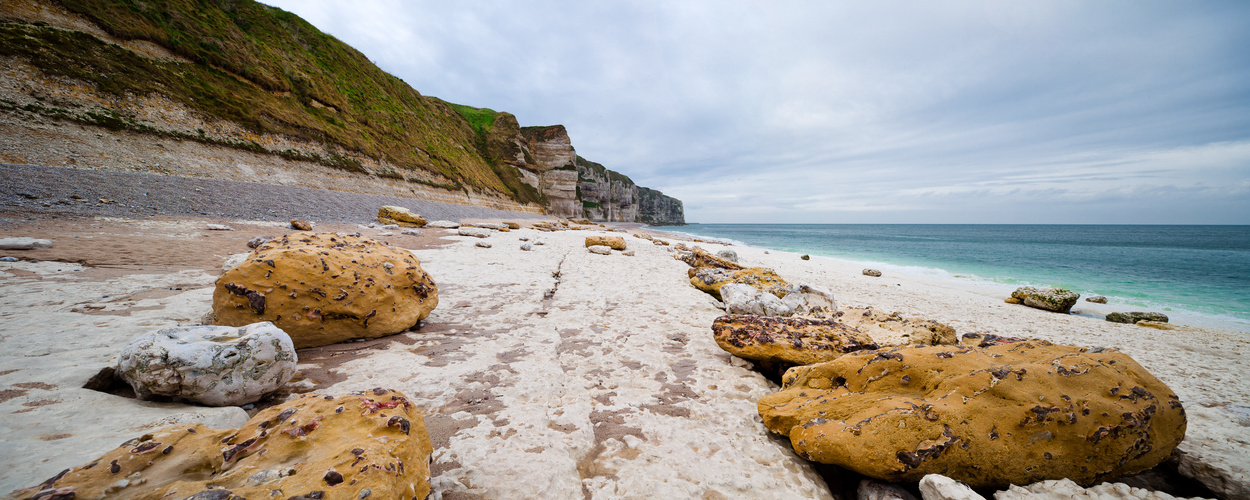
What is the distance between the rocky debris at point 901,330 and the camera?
14.3 ft

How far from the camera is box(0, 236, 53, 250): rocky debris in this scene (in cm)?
540

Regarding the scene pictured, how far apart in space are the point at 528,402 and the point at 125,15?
31.5 metres

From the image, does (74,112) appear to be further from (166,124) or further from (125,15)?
(125,15)

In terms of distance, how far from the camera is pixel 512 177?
51125 millimetres

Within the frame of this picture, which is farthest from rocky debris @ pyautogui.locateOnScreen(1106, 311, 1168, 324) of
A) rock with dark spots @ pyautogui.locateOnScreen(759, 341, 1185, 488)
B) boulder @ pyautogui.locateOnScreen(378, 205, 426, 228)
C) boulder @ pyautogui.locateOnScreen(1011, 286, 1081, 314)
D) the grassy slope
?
the grassy slope

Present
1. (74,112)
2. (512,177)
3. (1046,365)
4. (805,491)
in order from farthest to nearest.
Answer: (512,177) → (74,112) → (1046,365) → (805,491)

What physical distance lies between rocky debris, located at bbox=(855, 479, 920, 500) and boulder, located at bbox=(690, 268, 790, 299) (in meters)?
4.69

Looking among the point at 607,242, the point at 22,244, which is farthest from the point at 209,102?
the point at 607,242

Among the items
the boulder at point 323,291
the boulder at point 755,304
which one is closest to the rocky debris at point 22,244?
the boulder at point 323,291

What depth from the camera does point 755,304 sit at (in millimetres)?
5750

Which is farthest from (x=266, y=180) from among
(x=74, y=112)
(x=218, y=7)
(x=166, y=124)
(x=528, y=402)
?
(x=528, y=402)

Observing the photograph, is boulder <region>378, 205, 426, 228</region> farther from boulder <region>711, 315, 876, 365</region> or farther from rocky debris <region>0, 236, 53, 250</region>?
boulder <region>711, 315, 876, 365</region>

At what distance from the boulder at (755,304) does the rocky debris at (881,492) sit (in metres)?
3.40

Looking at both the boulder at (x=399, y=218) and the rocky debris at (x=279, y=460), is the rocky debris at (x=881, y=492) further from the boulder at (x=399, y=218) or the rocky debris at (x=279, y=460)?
the boulder at (x=399, y=218)
